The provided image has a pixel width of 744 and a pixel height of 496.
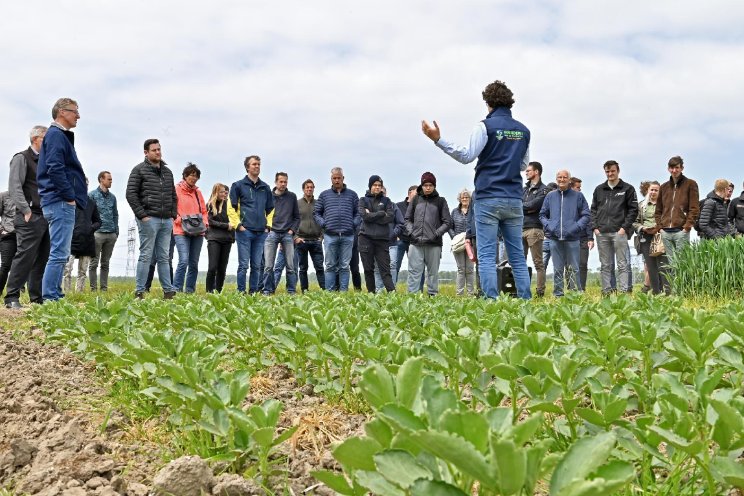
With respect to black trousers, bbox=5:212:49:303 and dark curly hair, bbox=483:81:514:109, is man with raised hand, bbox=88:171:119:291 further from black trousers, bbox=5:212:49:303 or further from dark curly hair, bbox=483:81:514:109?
dark curly hair, bbox=483:81:514:109

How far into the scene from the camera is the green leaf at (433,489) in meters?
1.05

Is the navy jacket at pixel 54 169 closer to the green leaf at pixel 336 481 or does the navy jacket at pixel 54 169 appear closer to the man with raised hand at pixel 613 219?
the green leaf at pixel 336 481

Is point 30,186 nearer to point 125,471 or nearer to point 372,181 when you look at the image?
point 372,181

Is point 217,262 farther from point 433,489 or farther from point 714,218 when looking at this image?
point 433,489

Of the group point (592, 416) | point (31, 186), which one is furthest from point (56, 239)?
point (592, 416)

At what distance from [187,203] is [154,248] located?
142 cm

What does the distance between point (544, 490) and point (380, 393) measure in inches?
30.2

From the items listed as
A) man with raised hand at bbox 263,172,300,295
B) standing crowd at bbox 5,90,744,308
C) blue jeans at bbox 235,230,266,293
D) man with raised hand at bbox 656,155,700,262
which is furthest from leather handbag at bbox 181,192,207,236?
man with raised hand at bbox 656,155,700,262

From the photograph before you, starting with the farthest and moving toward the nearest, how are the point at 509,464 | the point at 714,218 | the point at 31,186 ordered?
the point at 714,218 < the point at 31,186 < the point at 509,464

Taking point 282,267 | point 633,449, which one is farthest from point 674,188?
point 633,449

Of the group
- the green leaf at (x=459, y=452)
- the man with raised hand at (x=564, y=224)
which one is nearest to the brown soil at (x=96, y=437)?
the green leaf at (x=459, y=452)

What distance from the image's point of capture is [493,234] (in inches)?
290

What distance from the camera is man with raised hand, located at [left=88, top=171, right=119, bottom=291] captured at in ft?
39.3

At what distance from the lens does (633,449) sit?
1.68 metres
